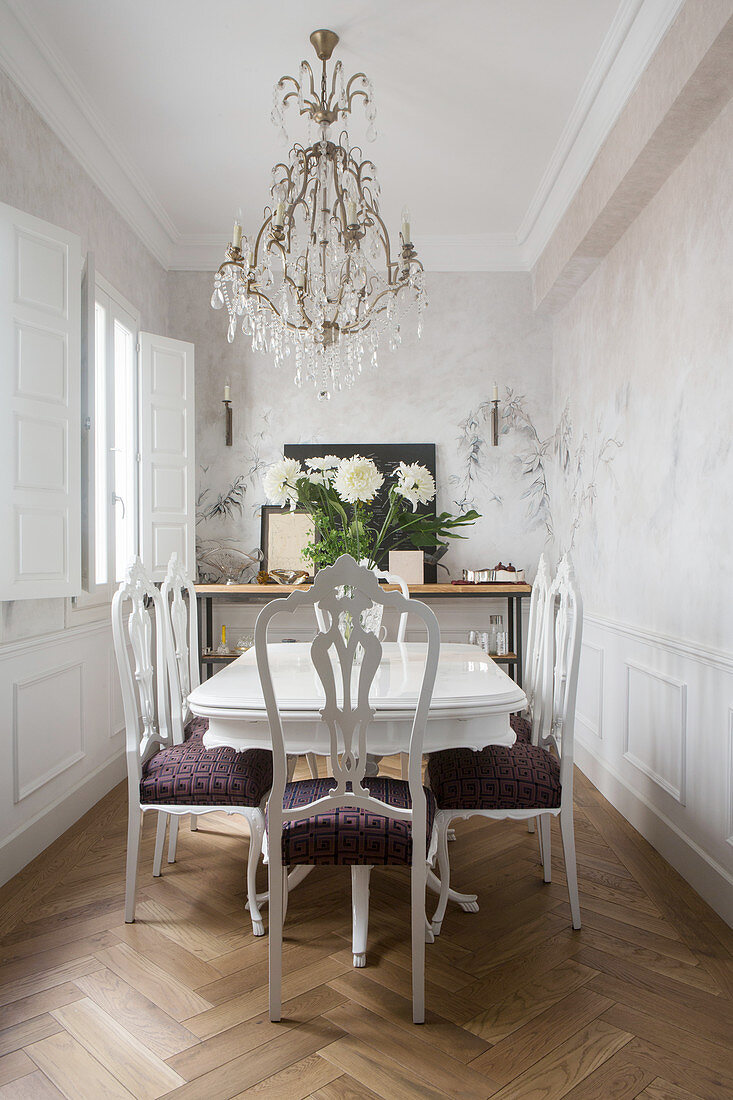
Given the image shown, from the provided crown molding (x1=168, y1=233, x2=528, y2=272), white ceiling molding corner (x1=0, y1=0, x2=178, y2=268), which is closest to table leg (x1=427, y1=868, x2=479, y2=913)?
white ceiling molding corner (x1=0, y1=0, x2=178, y2=268)

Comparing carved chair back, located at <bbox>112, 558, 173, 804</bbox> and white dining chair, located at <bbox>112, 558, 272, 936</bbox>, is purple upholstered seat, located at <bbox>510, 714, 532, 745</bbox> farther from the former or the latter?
carved chair back, located at <bbox>112, 558, 173, 804</bbox>

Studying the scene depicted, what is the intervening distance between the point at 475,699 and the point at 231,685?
74 centimetres

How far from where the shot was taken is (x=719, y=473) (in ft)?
7.92

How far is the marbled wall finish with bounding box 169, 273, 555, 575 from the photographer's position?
15.5 ft

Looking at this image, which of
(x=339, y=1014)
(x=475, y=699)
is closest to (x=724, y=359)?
(x=475, y=699)

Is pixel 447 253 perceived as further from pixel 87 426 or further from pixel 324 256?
pixel 87 426

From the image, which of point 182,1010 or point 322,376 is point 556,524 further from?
point 182,1010

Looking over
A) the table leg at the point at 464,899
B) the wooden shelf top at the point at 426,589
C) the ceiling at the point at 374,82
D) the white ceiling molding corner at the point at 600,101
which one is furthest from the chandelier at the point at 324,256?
the table leg at the point at 464,899

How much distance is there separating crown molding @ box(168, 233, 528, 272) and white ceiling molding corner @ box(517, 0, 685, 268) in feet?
1.13

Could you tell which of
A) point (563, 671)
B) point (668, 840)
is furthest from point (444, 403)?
point (668, 840)

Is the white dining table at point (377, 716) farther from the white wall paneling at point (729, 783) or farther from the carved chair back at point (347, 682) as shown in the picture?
the white wall paneling at point (729, 783)

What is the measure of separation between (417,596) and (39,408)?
92.7 inches

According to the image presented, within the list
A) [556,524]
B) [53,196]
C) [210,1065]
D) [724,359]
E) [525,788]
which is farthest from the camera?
[556,524]

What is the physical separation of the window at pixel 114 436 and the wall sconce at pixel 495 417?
7.01ft
